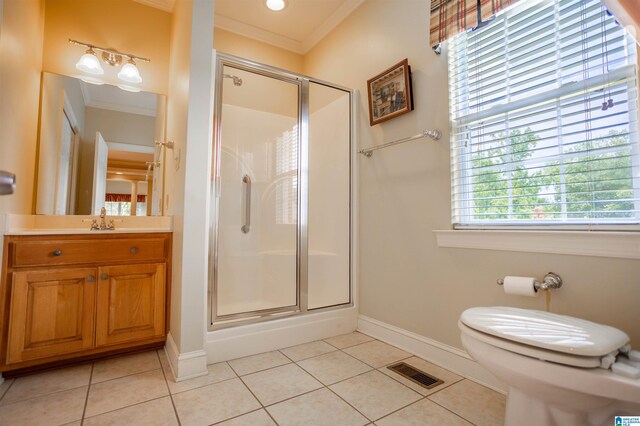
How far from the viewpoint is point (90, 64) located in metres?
2.37

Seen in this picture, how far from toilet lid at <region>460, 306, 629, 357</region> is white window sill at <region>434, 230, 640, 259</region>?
33 cm

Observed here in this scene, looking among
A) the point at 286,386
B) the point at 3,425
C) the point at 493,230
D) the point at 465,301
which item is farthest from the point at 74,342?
the point at 493,230

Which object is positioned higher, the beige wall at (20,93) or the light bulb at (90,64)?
the light bulb at (90,64)

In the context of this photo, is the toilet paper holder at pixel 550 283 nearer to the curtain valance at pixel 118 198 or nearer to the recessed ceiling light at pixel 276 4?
the curtain valance at pixel 118 198

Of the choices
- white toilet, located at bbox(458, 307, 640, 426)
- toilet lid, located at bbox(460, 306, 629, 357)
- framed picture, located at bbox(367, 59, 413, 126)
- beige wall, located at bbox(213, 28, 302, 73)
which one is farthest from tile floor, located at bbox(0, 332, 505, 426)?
beige wall, located at bbox(213, 28, 302, 73)

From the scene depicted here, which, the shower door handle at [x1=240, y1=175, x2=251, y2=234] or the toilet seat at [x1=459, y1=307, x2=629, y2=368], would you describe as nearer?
the toilet seat at [x1=459, y1=307, x2=629, y2=368]

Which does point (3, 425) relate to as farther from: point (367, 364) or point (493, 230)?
point (493, 230)

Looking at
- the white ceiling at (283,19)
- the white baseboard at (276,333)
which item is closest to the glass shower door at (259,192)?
the white baseboard at (276,333)

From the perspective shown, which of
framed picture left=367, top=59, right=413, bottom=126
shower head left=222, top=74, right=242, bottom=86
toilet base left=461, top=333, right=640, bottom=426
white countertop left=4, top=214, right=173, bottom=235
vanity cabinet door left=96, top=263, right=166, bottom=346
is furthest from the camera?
shower head left=222, top=74, right=242, bottom=86

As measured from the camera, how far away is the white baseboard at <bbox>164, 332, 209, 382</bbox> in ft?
5.47

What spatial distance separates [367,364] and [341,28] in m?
2.77

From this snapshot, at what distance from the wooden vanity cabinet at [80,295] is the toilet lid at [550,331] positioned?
1890 millimetres

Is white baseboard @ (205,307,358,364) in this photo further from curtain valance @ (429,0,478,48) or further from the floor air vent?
curtain valance @ (429,0,478,48)

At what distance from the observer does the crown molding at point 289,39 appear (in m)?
2.75
